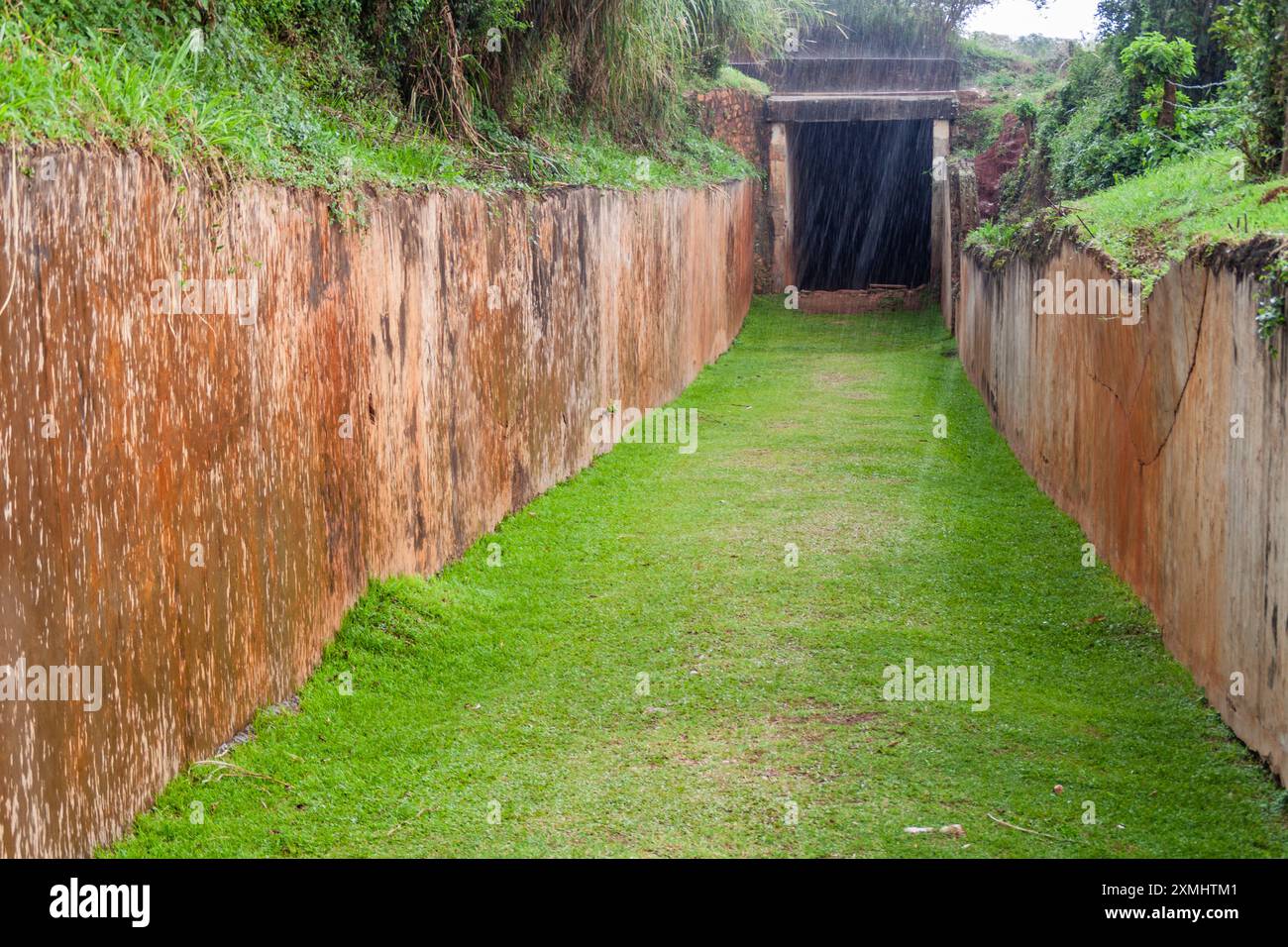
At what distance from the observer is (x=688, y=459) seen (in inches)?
436

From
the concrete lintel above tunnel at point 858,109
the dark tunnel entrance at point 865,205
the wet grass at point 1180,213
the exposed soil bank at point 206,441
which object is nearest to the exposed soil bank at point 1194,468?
the wet grass at point 1180,213

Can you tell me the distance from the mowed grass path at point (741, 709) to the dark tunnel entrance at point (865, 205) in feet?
62.8

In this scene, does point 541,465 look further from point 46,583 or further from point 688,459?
point 46,583

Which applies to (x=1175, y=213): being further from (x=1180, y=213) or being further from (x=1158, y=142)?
(x=1158, y=142)

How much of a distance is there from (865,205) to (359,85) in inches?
832

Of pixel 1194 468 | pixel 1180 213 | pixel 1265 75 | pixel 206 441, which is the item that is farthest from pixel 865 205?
pixel 206 441

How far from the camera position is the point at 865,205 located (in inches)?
1118

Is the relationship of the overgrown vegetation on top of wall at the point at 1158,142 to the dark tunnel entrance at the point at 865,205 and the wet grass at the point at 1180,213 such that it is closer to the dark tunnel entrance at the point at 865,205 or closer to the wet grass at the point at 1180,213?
the wet grass at the point at 1180,213

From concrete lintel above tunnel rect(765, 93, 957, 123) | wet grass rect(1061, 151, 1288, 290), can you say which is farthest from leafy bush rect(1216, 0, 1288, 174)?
concrete lintel above tunnel rect(765, 93, 957, 123)

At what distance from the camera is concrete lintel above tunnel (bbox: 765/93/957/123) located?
2311 centimetres

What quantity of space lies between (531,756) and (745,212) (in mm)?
17500

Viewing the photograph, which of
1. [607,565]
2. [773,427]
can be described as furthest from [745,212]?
[607,565]

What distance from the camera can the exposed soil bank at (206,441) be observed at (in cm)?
368

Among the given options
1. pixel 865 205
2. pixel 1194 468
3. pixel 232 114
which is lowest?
pixel 1194 468
